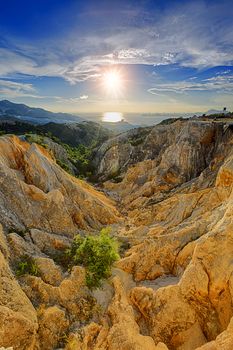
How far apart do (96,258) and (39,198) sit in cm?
954

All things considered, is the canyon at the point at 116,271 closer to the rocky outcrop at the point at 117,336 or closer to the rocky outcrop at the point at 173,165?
the rocky outcrop at the point at 117,336

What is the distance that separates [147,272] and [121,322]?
5054 millimetres

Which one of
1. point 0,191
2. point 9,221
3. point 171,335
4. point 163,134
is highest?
point 163,134

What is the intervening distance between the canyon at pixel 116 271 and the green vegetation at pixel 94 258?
494 mm

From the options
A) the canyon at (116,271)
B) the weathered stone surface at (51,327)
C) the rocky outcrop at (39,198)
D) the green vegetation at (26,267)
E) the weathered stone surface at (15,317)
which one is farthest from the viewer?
the rocky outcrop at (39,198)

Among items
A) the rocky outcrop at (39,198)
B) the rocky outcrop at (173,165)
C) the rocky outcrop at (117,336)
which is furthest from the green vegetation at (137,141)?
the rocky outcrop at (117,336)

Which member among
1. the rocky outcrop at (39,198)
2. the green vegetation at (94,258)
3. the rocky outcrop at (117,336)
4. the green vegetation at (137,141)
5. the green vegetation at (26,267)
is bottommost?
the rocky outcrop at (117,336)

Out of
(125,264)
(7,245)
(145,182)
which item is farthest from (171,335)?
A: (145,182)

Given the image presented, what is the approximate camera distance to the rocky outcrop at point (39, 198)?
938 inches

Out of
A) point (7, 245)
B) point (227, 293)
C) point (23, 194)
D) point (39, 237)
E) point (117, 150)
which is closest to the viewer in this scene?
point (227, 293)

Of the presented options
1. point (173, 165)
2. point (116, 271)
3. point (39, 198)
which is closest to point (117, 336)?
point (116, 271)

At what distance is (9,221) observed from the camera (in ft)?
69.8

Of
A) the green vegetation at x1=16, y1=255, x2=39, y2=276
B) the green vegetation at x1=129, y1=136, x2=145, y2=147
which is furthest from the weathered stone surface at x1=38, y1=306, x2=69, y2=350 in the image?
the green vegetation at x1=129, y1=136, x2=145, y2=147

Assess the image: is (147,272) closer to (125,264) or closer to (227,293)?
(125,264)
